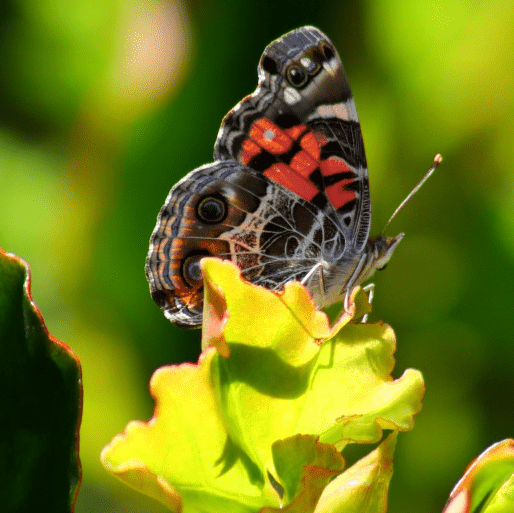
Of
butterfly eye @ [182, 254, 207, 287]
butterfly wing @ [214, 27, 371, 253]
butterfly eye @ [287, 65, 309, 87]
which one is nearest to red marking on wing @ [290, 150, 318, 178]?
butterfly wing @ [214, 27, 371, 253]

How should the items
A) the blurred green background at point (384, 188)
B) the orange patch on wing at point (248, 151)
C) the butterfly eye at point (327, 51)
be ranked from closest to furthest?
the butterfly eye at point (327, 51) < the orange patch on wing at point (248, 151) < the blurred green background at point (384, 188)

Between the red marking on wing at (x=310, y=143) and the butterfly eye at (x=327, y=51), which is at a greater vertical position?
the butterfly eye at (x=327, y=51)

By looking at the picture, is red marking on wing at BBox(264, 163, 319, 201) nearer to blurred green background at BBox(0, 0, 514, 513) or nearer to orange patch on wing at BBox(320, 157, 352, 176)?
orange patch on wing at BBox(320, 157, 352, 176)

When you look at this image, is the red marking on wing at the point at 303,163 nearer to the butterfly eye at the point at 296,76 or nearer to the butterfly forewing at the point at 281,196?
the butterfly forewing at the point at 281,196

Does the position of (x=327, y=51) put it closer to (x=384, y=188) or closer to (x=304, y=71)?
(x=304, y=71)

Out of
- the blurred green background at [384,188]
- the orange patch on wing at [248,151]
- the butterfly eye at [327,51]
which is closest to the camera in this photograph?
the butterfly eye at [327,51]

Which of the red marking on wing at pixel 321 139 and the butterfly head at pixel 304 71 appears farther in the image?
the red marking on wing at pixel 321 139

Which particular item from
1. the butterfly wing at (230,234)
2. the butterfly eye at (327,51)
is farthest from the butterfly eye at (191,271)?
the butterfly eye at (327,51)

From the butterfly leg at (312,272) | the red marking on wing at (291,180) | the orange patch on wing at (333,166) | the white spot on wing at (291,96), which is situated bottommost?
the butterfly leg at (312,272)
